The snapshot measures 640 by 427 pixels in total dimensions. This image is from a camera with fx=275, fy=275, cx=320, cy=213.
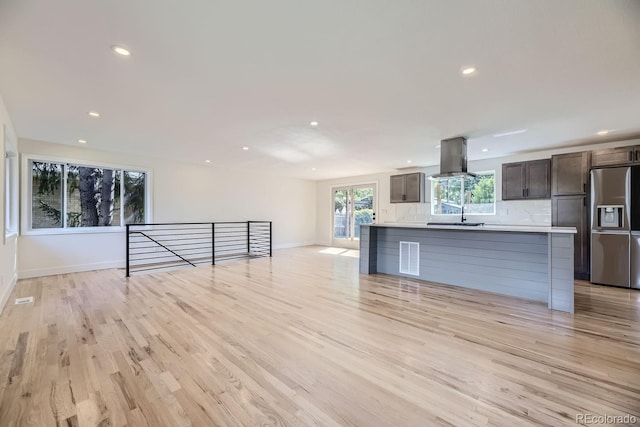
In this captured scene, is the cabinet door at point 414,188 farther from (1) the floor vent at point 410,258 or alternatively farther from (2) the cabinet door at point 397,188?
(1) the floor vent at point 410,258

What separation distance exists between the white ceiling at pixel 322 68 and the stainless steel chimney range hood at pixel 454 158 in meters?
0.22

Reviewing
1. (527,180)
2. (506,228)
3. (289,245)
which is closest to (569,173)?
(527,180)

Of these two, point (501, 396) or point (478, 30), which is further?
point (478, 30)

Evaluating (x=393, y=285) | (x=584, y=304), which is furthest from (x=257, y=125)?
(x=584, y=304)

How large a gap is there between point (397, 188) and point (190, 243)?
579 centimetres

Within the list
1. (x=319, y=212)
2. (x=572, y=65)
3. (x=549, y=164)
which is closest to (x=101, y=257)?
(x=319, y=212)

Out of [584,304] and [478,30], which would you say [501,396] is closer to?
[478,30]

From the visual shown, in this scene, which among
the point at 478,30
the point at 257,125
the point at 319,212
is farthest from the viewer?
the point at 319,212

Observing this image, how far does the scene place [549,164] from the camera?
18.2ft

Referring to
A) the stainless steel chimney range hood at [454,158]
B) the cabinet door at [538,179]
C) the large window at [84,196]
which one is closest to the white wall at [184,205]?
the large window at [84,196]

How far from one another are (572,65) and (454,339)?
266 cm

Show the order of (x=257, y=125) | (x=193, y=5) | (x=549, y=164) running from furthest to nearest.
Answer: (x=549, y=164)
(x=257, y=125)
(x=193, y=5)

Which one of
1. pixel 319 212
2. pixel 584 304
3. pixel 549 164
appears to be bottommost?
pixel 584 304

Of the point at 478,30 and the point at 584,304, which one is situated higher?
the point at 478,30
